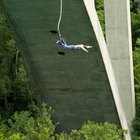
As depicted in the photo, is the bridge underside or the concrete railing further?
the concrete railing

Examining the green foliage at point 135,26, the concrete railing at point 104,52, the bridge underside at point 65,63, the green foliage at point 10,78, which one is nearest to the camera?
the bridge underside at point 65,63

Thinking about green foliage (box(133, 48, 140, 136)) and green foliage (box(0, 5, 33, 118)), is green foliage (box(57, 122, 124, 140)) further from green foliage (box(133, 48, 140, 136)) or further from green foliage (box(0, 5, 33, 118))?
green foliage (box(0, 5, 33, 118))

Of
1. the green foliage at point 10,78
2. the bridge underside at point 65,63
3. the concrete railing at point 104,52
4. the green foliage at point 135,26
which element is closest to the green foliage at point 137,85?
the concrete railing at point 104,52

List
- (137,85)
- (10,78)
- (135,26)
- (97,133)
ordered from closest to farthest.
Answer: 1. (97,133)
2. (137,85)
3. (10,78)
4. (135,26)

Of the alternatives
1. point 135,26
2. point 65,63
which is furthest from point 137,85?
point 135,26

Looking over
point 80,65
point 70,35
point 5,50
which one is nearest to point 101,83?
point 80,65

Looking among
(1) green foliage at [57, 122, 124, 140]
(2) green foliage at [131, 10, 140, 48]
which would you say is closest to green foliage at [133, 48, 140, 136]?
(2) green foliage at [131, 10, 140, 48]

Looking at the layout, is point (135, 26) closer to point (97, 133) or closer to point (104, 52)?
point (104, 52)

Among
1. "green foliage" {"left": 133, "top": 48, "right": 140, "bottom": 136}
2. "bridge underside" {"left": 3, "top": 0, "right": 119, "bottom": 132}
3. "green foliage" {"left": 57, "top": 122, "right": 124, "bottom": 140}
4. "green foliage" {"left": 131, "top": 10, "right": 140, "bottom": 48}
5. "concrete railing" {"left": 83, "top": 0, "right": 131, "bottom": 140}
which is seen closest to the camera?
"green foliage" {"left": 57, "top": 122, "right": 124, "bottom": 140}

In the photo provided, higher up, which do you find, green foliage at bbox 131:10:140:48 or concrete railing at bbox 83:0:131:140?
concrete railing at bbox 83:0:131:140

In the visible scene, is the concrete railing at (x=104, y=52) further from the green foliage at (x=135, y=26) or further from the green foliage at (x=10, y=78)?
the green foliage at (x=135, y=26)
